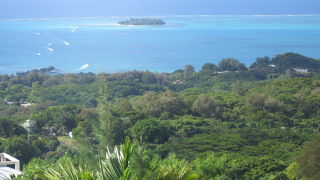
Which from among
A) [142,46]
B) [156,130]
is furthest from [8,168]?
[142,46]

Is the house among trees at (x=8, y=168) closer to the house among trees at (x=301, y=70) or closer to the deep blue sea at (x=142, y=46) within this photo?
the deep blue sea at (x=142, y=46)

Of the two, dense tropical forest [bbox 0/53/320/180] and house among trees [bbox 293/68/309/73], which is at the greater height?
house among trees [bbox 293/68/309/73]

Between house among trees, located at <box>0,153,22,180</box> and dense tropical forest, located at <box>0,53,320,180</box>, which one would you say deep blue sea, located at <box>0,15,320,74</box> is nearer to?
dense tropical forest, located at <box>0,53,320,180</box>

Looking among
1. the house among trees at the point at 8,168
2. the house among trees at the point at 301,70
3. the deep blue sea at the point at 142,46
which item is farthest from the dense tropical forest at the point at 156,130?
the deep blue sea at the point at 142,46

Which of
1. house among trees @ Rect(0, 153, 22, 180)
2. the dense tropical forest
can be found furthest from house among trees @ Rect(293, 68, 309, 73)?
house among trees @ Rect(0, 153, 22, 180)

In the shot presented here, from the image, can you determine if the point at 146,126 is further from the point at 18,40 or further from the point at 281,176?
the point at 18,40

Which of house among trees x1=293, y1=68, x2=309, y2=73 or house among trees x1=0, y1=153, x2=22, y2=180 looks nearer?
house among trees x1=0, y1=153, x2=22, y2=180
